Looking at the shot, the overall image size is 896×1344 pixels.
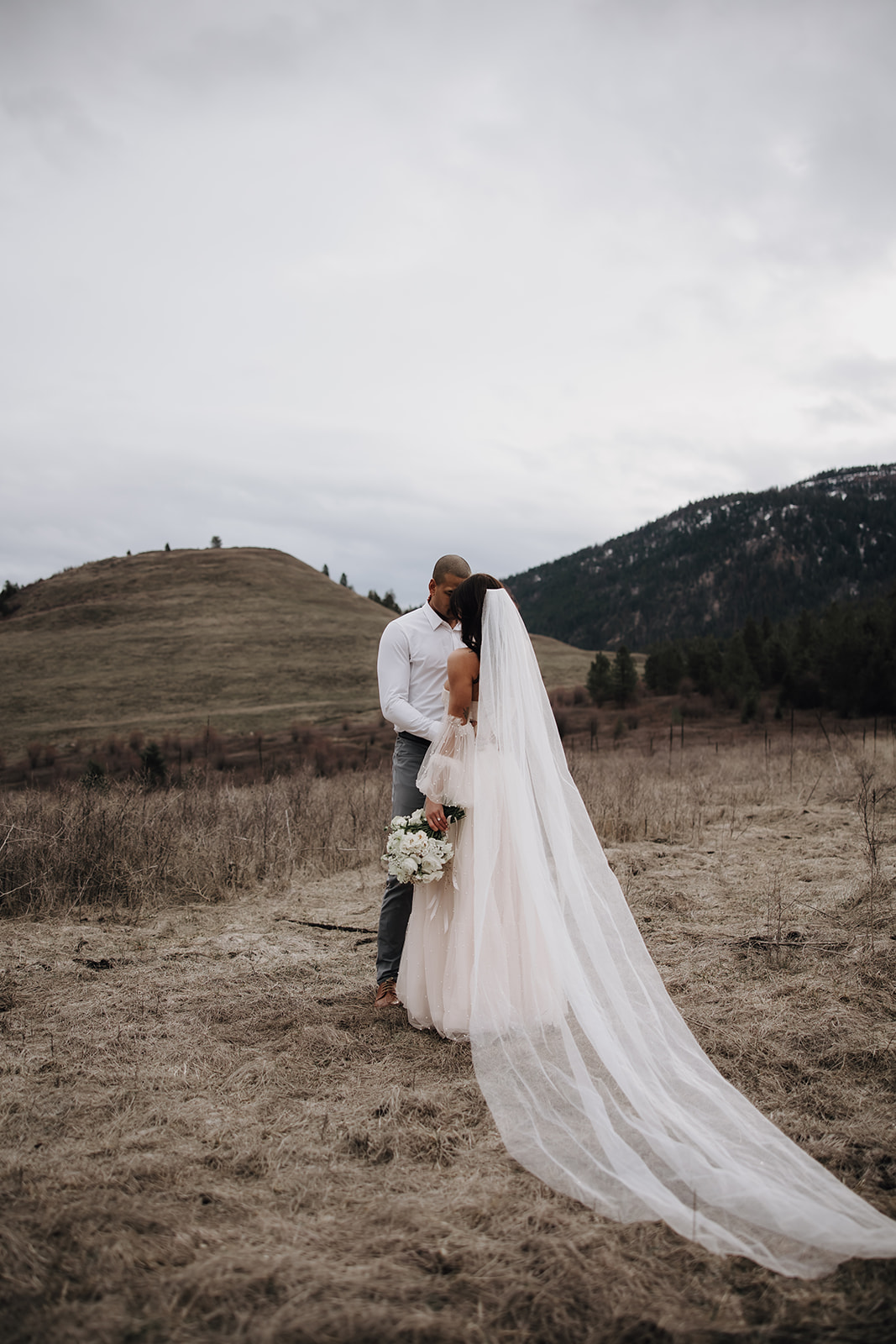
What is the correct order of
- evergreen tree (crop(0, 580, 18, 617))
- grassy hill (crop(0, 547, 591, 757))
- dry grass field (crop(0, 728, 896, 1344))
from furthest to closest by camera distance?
1. evergreen tree (crop(0, 580, 18, 617))
2. grassy hill (crop(0, 547, 591, 757))
3. dry grass field (crop(0, 728, 896, 1344))

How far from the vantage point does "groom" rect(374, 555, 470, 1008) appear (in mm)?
4699

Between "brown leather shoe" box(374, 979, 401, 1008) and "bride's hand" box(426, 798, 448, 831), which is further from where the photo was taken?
"brown leather shoe" box(374, 979, 401, 1008)

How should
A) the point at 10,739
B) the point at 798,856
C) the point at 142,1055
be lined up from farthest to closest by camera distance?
the point at 10,739, the point at 798,856, the point at 142,1055

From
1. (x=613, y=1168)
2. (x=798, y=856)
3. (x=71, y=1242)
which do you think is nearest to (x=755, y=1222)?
(x=613, y=1168)

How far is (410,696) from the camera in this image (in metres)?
4.95

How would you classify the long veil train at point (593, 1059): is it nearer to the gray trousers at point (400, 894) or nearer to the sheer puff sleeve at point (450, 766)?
the sheer puff sleeve at point (450, 766)

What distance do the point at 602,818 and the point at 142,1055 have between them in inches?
263

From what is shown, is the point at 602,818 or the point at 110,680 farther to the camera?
the point at 110,680

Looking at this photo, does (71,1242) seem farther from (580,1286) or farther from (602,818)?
(602,818)

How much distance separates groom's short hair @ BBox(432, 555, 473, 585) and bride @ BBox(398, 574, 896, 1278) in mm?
335

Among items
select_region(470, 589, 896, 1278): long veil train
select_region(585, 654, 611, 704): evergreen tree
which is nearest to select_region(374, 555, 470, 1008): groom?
select_region(470, 589, 896, 1278): long veil train

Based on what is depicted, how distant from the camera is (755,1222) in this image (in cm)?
237

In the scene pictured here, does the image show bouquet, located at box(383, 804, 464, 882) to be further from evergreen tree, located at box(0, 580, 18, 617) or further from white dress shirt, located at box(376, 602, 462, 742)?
evergreen tree, located at box(0, 580, 18, 617)

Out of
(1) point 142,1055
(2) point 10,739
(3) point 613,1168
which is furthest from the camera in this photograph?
(2) point 10,739
